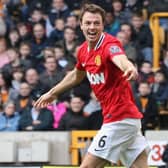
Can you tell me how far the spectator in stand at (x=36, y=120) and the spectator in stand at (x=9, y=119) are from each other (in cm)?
10

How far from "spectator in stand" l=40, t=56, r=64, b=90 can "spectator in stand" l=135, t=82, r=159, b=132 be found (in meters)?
1.52

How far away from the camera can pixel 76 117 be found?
11891 mm

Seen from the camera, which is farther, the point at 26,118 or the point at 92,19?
the point at 26,118

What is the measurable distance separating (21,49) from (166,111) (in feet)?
9.55

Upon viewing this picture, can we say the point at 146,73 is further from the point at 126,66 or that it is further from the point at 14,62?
the point at 126,66

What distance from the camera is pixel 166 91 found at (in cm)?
1263

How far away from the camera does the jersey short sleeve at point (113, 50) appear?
6770mm

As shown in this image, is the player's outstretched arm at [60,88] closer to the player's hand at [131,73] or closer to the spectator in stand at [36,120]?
the player's hand at [131,73]

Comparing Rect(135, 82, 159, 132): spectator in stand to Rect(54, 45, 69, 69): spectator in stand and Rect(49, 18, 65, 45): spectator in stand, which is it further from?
Rect(49, 18, 65, 45): spectator in stand

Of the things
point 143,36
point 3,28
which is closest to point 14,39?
point 3,28

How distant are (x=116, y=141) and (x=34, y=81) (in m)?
5.93

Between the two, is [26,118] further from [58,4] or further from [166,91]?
[58,4]

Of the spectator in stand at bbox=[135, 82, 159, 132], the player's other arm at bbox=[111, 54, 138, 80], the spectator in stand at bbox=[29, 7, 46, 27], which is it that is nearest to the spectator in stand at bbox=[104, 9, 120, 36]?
the spectator in stand at bbox=[29, 7, 46, 27]

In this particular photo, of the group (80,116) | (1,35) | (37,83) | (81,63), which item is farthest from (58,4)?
(81,63)
